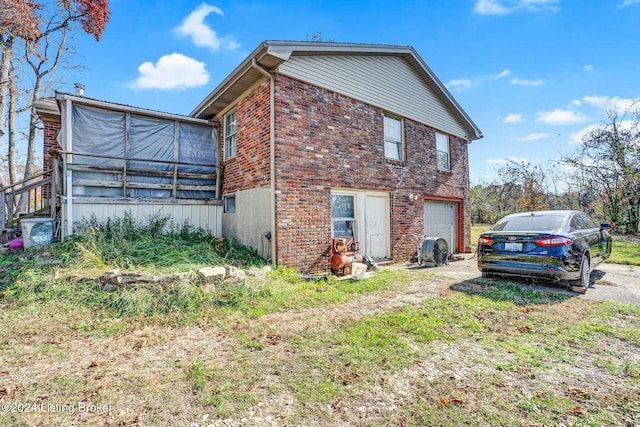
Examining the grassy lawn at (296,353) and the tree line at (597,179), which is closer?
the grassy lawn at (296,353)

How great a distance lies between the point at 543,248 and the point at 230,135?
27.2ft

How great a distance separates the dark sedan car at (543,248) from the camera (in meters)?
5.39

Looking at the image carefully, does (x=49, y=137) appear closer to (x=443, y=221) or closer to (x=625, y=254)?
(x=443, y=221)

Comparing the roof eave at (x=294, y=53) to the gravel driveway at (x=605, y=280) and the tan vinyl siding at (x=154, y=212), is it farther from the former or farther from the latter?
the gravel driveway at (x=605, y=280)

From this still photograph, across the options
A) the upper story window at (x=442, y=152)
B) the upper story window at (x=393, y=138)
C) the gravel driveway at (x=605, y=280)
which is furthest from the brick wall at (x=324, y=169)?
the upper story window at (x=442, y=152)

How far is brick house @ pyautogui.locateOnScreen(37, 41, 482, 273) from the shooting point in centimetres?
673

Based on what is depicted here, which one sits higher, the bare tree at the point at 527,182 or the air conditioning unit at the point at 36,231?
the bare tree at the point at 527,182

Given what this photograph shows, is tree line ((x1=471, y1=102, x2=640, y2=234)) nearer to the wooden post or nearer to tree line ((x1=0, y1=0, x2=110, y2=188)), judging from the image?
the wooden post

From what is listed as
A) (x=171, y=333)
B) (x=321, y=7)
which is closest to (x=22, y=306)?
(x=171, y=333)

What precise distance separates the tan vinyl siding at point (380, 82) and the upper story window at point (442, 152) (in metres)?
0.30

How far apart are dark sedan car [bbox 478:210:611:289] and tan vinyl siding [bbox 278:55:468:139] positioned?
16.2 feet

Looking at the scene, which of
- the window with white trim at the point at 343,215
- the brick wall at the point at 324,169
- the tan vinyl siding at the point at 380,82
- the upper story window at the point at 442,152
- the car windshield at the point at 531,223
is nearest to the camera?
the car windshield at the point at 531,223

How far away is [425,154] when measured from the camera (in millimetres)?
10234

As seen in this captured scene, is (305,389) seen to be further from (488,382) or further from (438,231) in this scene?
(438,231)
